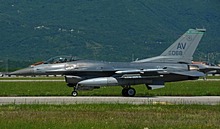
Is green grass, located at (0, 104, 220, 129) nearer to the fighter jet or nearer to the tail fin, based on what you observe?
the fighter jet

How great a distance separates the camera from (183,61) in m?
34.2

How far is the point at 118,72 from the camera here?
31969 mm

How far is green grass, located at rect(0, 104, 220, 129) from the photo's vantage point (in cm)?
1600

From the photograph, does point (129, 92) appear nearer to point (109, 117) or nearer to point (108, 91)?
point (108, 91)

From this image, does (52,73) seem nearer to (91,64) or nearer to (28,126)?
(91,64)

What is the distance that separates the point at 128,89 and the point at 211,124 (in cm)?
1586

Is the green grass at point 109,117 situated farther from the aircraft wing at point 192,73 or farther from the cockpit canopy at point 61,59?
the cockpit canopy at point 61,59

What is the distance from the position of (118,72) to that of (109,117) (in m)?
13.9

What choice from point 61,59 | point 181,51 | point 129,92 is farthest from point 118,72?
point 181,51

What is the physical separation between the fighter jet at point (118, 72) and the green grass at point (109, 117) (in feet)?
31.4

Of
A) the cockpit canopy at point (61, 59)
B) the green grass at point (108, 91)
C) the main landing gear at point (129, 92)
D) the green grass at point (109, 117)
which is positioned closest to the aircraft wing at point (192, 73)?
the green grass at point (108, 91)

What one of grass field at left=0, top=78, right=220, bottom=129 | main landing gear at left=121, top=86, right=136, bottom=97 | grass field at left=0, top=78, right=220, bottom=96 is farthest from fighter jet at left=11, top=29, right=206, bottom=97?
grass field at left=0, top=78, right=220, bottom=129

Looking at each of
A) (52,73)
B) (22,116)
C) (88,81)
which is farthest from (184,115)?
(52,73)

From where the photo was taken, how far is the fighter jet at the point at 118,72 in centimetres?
3167
